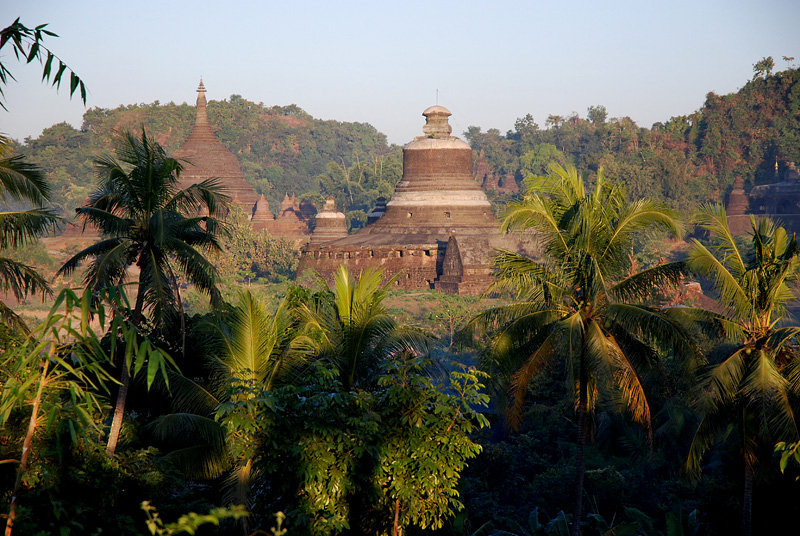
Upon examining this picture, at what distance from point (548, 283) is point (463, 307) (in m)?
17.7

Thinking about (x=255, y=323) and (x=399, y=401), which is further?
(x=255, y=323)

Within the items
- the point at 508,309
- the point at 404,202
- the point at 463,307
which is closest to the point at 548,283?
the point at 508,309

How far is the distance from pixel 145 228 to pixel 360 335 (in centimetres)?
337

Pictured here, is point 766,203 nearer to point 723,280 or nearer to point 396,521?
point 723,280

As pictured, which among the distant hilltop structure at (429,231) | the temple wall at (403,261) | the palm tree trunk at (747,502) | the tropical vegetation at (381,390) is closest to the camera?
the tropical vegetation at (381,390)

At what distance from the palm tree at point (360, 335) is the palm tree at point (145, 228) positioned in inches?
74.5

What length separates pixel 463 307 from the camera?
30453mm

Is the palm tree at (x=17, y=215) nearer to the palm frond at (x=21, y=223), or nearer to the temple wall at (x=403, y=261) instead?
the palm frond at (x=21, y=223)

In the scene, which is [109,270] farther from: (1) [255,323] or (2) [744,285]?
(2) [744,285]

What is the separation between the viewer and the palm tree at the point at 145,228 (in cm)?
1227

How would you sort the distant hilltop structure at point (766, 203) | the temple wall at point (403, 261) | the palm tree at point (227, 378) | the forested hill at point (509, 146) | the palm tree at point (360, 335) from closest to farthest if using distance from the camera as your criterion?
the palm tree at point (227, 378)
the palm tree at point (360, 335)
the temple wall at point (403, 261)
the distant hilltop structure at point (766, 203)
the forested hill at point (509, 146)

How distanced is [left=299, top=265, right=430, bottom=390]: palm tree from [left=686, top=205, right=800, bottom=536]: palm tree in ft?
13.0

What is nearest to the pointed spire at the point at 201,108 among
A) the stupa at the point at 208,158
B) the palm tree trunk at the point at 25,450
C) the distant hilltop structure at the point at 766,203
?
the stupa at the point at 208,158

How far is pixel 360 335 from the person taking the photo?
41.5ft
